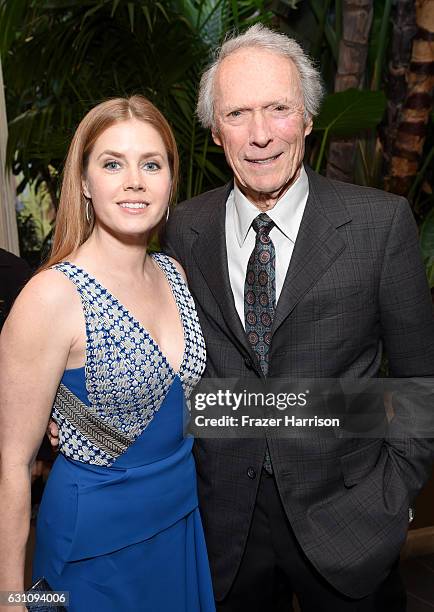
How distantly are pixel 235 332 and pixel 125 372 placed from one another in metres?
0.28

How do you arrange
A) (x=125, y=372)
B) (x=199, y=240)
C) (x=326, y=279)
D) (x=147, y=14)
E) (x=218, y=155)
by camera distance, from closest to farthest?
(x=125, y=372) → (x=326, y=279) → (x=199, y=240) → (x=147, y=14) → (x=218, y=155)

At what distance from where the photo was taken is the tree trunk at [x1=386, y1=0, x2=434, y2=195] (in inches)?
129

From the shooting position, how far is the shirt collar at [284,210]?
189 centimetres

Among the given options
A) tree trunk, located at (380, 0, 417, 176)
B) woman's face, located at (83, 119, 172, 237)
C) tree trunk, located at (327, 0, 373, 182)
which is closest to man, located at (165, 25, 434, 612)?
woman's face, located at (83, 119, 172, 237)

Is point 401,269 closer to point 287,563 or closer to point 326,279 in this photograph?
point 326,279

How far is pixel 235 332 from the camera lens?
1.82 m

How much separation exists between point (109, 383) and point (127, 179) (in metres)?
→ 0.44

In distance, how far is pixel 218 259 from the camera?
1930mm

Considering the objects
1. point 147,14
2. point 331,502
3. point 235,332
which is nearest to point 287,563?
point 331,502

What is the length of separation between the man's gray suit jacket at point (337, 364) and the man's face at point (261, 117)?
0.12m

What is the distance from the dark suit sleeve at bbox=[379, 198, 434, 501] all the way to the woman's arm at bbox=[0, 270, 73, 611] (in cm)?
72

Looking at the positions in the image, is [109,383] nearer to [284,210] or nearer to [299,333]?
[299,333]

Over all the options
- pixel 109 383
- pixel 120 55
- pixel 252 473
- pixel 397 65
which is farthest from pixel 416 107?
pixel 109 383

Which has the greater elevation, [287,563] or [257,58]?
[257,58]
